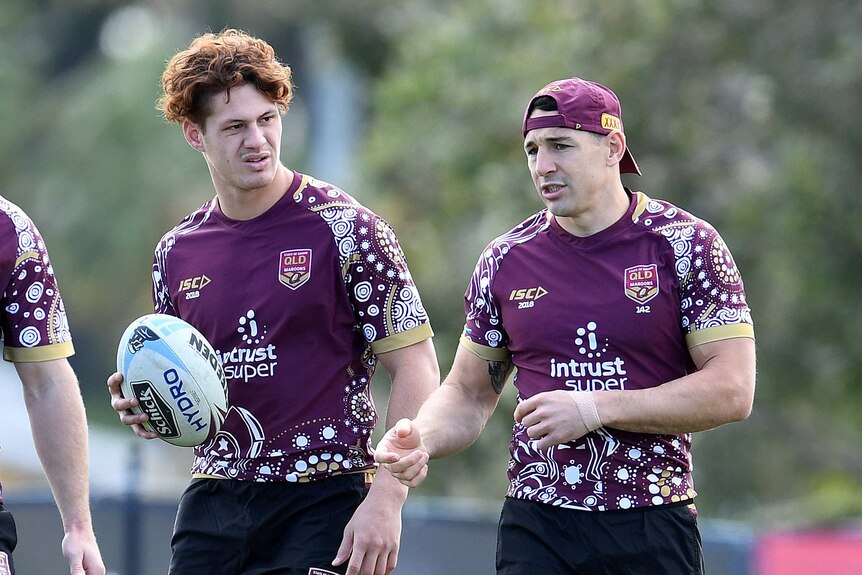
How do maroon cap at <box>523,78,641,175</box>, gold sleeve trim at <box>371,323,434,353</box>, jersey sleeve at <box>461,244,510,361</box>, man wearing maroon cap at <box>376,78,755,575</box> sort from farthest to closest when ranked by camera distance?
jersey sleeve at <box>461,244,510,361</box>
gold sleeve trim at <box>371,323,434,353</box>
maroon cap at <box>523,78,641,175</box>
man wearing maroon cap at <box>376,78,755,575</box>

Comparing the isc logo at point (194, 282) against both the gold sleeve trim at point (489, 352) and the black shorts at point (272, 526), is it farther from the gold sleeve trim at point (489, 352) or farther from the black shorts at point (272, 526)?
the gold sleeve trim at point (489, 352)

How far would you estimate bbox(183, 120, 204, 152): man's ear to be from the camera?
548 cm

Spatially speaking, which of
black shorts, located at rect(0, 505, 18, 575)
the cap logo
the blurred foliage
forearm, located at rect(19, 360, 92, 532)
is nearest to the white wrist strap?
the cap logo

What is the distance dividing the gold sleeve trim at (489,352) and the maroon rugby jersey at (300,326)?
7.7 inches

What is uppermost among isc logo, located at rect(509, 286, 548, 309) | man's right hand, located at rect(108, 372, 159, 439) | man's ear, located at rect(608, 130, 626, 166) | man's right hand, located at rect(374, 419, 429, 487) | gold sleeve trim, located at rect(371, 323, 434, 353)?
man's ear, located at rect(608, 130, 626, 166)

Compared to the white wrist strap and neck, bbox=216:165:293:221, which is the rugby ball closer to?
neck, bbox=216:165:293:221

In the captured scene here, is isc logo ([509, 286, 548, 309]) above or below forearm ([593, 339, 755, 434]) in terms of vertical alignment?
above

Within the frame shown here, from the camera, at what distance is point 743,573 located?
29.7ft

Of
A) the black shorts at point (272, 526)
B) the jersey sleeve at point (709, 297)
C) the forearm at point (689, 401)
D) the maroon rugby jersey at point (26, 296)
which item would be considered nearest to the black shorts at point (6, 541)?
the maroon rugby jersey at point (26, 296)

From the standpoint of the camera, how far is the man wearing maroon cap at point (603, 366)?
496 centimetres

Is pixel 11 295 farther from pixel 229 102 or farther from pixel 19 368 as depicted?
pixel 229 102

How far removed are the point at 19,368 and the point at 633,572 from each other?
7.24ft

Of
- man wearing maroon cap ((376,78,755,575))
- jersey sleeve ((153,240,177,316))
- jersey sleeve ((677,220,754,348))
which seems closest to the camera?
man wearing maroon cap ((376,78,755,575))

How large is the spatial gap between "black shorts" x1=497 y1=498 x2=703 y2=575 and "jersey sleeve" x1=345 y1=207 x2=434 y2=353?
2.52 ft
